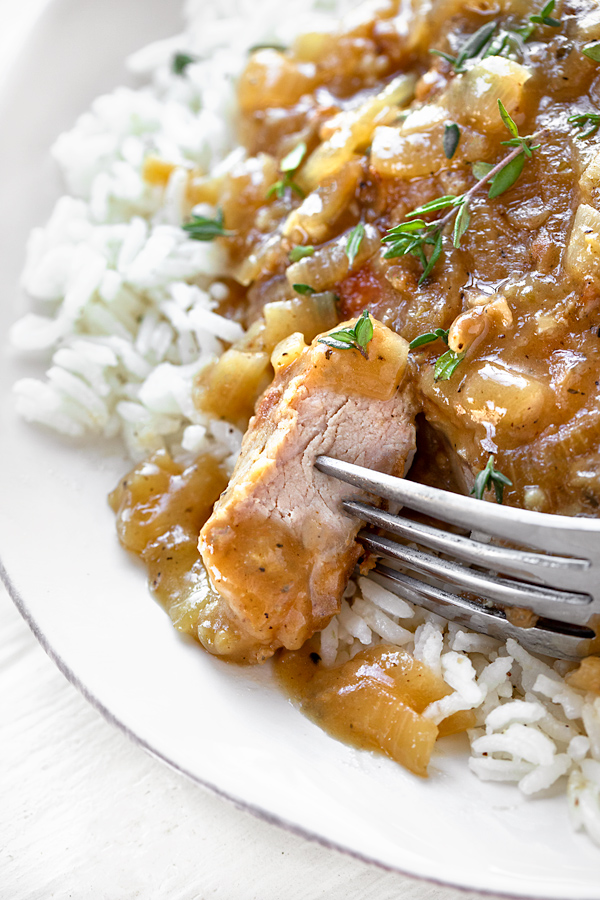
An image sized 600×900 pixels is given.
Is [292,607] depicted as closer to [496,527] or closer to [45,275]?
[496,527]

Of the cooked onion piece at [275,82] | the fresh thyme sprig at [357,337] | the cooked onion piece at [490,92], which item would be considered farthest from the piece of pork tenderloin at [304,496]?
the cooked onion piece at [275,82]

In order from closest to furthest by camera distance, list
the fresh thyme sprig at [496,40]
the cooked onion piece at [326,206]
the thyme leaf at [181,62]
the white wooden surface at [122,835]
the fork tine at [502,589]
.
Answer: the fork tine at [502,589] < the white wooden surface at [122,835] < the fresh thyme sprig at [496,40] < the cooked onion piece at [326,206] < the thyme leaf at [181,62]

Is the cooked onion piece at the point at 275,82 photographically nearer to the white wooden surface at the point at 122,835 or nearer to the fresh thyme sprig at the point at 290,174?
the fresh thyme sprig at the point at 290,174

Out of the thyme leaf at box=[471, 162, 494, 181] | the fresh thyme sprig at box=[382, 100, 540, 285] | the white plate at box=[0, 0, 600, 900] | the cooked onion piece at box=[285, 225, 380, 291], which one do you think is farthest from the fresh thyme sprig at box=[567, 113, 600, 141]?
the white plate at box=[0, 0, 600, 900]

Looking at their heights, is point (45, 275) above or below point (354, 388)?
above

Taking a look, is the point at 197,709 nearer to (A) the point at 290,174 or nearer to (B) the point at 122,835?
(B) the point at 122,835

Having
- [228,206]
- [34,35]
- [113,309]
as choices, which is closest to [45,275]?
[113,309]
